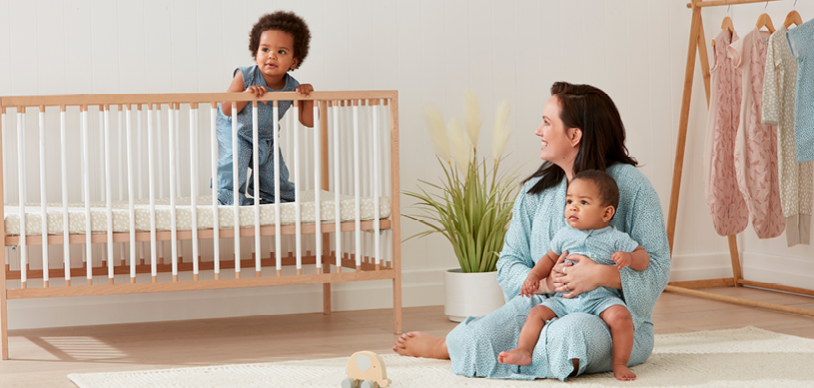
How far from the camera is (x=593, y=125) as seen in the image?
1.87 m

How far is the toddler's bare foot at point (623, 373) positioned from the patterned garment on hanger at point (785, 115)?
1.40 m

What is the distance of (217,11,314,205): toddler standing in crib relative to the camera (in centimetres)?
247

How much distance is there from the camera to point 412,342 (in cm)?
201

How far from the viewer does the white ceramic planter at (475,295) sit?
2.63m

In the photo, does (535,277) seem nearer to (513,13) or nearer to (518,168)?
(518,168)

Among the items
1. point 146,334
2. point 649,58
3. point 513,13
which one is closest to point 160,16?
point 146,334

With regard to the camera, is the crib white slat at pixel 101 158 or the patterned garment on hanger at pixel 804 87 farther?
the crib white slat at pixel 101 158

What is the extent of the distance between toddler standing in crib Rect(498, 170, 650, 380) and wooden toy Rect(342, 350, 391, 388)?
29cm

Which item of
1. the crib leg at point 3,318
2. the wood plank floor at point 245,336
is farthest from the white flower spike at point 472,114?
the crib leg at point 3,318

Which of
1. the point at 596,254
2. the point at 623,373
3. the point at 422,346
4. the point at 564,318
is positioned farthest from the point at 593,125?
the point at 422,346

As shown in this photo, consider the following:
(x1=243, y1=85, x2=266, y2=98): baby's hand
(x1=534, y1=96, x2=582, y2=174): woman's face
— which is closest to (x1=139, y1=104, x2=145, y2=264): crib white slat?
(x1=243, y1=85, x2=266, y2=98): baby's hand

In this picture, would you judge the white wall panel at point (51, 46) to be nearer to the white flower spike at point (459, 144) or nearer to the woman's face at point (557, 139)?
the white flower spike at point (459, 144)

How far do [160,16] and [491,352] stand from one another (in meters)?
1.81

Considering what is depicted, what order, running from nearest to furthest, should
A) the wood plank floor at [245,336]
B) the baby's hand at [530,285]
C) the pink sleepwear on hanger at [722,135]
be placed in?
the baby's hand at [530,285] → the wood plank floor at [245,336] → the pink sleepwear on hanger at [722,135]
